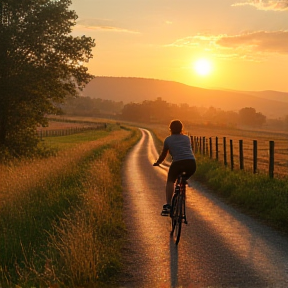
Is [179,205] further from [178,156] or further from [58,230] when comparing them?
[58,230]

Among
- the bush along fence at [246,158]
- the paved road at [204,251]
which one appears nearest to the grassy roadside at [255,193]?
the paved road at [204,251]

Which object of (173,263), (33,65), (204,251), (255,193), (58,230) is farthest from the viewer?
(33,65)

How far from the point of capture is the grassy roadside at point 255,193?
Answer: 1095cm

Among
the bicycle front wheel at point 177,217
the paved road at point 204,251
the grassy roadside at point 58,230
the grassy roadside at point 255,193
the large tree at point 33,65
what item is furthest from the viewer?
the large tree at point 33,65

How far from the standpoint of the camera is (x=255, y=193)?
13336 millimetres

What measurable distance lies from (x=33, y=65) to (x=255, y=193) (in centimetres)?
2094

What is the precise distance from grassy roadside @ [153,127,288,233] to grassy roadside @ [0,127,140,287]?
385 centimetres

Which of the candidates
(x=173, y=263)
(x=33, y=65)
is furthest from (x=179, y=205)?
(x=33, y=65)

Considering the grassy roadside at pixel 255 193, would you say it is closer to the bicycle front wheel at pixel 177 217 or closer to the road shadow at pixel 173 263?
the bicycle front wheel at pixel 177 217

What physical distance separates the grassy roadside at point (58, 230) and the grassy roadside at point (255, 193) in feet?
12.6

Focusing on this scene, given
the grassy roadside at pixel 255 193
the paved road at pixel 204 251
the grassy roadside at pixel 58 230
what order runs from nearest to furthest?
the grassy roadside at pixel 58 230, the paved road at pixel 204 251, the grassy roadside at pixel 255 193

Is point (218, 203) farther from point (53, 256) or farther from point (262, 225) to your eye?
point (53, 256)

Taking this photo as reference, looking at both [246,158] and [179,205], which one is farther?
[246,158]

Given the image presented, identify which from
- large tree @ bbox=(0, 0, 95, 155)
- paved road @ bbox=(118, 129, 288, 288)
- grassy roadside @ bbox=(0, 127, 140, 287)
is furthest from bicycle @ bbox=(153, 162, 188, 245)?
large tree @ bbox=(0, 0, 95, 155)
